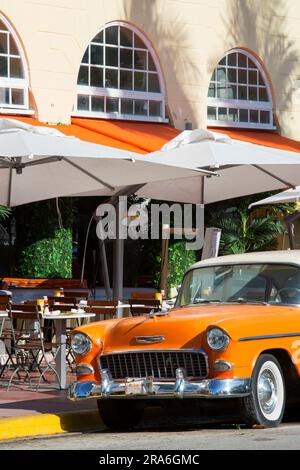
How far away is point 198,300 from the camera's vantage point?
1120 cm

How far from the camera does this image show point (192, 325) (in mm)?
9898

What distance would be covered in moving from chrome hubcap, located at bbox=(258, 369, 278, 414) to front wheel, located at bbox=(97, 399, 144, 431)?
1.30m

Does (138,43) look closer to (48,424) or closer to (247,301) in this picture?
(247,301)

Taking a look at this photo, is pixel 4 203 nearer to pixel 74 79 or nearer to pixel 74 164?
pixel 74 164

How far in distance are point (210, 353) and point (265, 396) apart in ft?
2.25

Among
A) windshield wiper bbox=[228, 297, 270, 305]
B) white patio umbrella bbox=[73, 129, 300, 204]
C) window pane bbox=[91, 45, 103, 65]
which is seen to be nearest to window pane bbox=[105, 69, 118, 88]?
window pane bbox=[91, 45, 103, 65]

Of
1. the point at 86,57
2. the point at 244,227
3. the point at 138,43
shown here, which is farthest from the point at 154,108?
the point at 244,227

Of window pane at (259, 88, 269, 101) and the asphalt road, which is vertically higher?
window pane at (259, 88, 269, 101)

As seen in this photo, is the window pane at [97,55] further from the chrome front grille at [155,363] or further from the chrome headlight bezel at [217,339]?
the chrome headlight bezel at [217,339]

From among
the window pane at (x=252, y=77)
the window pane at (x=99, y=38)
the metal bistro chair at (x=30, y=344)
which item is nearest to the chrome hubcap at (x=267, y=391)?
the metal bistro chair at (x=30, y=344)

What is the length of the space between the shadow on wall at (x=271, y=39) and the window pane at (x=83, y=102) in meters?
3.73

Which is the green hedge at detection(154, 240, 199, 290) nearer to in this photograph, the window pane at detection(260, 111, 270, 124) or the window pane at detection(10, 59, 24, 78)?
the window pane at detection(10, 59, 24, 78)

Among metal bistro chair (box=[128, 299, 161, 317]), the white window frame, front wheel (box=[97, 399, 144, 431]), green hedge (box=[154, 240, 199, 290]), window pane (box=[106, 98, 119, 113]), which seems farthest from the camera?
window pane (box=[106, 98, 119, 113])

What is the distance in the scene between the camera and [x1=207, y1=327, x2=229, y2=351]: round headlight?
9.68 metres
